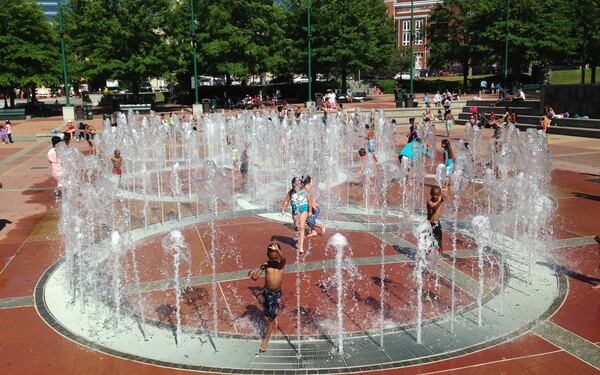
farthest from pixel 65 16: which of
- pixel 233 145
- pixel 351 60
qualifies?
pixel 233 145

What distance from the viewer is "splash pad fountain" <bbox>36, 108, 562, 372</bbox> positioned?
22.3ft

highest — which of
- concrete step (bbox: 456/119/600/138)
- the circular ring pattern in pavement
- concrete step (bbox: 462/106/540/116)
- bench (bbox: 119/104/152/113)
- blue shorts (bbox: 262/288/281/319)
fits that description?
bench (bbox: 119/104/152/113)

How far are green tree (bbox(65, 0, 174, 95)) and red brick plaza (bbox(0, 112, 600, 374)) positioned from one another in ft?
101

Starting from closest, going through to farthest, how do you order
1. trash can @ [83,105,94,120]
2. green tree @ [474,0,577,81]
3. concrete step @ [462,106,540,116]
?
1. concrete step @ [462,106,540,116]
2. trash can @ [83,105,94,120]
3. green tree @ [474,0,577,81]

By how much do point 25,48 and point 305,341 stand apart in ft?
143

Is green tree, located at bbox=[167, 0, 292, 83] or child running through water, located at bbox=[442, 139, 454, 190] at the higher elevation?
green tree, located at bbox=[167, 0, 292, 83]

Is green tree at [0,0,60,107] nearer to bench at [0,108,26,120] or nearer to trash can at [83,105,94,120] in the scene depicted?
bench at [0,108,26,120]

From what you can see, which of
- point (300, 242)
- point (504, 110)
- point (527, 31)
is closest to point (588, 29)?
point (527, 31)

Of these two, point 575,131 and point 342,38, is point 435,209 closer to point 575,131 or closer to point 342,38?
point 575,131

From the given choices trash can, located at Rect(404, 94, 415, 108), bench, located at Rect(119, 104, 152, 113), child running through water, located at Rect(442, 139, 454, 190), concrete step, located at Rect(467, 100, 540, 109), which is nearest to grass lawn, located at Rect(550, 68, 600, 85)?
concrete step, located at Rect(467, 100, 540, 109)

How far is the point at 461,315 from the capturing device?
24.5ft

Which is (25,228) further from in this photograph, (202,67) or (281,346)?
(202,67)

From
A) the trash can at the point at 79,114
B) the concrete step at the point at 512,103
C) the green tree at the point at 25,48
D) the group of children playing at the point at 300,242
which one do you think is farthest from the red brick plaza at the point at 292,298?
the green tree at the point at 25,48

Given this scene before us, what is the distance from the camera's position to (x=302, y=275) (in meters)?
9.09
